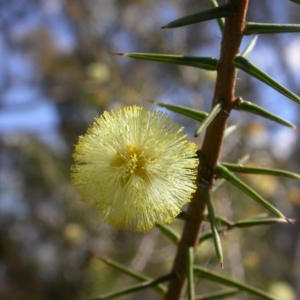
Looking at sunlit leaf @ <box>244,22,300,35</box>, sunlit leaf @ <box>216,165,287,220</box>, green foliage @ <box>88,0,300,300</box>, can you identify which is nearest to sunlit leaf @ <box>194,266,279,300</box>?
green foliage @ <box>88,0,300,300</box>

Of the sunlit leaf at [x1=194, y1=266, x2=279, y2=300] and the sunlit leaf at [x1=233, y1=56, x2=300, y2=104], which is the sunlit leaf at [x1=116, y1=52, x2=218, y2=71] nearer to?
the sunlit leaf at [x1=233, y1=56, x2=300, y2=104]

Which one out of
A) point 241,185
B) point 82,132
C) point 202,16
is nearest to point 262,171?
point 241,185

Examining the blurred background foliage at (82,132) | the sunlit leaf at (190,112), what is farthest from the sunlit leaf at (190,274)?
the blurred background foliage at (82,132)

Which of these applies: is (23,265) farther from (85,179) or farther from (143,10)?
(85,179)

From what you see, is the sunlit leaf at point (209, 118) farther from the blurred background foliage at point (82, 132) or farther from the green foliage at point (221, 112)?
the blurred background foliage at point (82, 132)

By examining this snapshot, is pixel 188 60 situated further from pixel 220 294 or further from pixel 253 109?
pixel 220 294

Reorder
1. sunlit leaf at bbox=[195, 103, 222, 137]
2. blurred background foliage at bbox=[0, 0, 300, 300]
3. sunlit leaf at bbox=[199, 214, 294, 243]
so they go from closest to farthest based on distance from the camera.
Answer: sunlit leaf at bbox=[195, 103, 222, 137], sunlit leaf at bbox=[199, 214, 294, 243], blurred background foliage at bbox=[0, 0, 300, 300]

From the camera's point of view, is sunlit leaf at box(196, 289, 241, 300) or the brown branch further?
sunlit leaf at box(196, 289, 241, 300)
